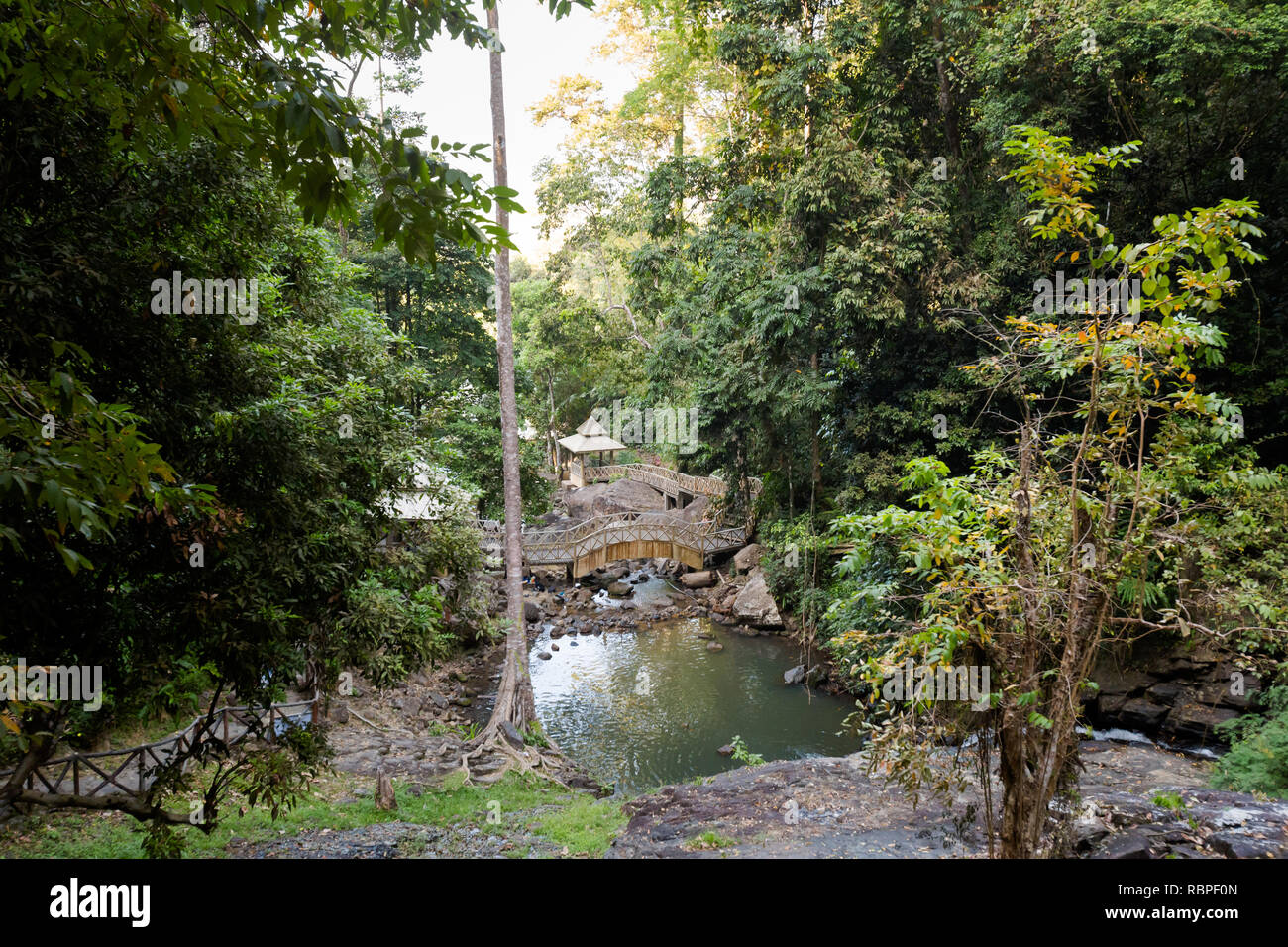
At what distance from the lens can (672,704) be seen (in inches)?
506

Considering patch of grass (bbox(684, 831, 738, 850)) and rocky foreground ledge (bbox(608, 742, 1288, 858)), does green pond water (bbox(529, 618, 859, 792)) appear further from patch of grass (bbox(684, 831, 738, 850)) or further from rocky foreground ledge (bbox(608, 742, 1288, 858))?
patch of grass (bbox(684, 831, 738, 850))

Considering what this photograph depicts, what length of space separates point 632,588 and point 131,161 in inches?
660

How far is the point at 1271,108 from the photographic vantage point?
8953 mm

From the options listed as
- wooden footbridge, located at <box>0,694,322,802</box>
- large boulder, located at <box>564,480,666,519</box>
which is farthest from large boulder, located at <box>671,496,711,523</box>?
wooden footbridge, located at <box>0,694,322,802</box>

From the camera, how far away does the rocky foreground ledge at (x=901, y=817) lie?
14.3ft

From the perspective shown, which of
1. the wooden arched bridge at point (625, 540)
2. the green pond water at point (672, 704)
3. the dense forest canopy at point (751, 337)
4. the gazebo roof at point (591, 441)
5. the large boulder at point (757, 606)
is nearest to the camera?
the dense forest canopy at point (751, 337)

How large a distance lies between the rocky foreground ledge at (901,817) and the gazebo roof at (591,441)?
19010mm

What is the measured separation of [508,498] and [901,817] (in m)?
6.87

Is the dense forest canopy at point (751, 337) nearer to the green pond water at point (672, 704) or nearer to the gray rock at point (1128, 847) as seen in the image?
the gray rock at point (1128, 847)

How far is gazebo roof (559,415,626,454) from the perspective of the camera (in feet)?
88.0

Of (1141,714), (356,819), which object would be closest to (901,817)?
(1141,714)

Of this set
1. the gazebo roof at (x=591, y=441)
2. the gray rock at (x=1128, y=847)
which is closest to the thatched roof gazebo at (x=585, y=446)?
the gazebo roof at (x=591, y=441)
